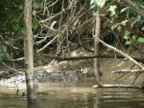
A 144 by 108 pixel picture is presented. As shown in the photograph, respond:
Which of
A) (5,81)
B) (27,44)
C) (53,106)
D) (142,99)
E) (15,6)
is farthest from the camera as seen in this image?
(5,81)

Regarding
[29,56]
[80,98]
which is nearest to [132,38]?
[80,98]

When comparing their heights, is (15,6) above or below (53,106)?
above

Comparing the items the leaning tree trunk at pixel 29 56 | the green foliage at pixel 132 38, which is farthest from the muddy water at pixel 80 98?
the leaning tree trunk at pixel 29 56

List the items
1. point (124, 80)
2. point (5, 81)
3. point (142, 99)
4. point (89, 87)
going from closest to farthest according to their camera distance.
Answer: point (142, 99)
point (89, 87)
point (124, 80)
point (5, 81)

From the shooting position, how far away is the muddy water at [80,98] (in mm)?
5793

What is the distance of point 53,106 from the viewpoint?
5.70 m

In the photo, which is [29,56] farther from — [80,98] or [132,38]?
[80,98]

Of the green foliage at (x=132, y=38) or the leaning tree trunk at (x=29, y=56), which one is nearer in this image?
the leaning tree trunk at (x=29, y=56)

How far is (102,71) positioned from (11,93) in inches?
113

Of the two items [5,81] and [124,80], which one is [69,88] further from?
[5,81]

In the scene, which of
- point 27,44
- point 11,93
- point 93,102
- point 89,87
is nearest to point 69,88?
point 89,87

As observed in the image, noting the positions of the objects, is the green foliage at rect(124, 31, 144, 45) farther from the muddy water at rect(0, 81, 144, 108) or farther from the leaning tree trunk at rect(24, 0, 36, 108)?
the leaning tree trunk at rect(24, 0, 36, 108)

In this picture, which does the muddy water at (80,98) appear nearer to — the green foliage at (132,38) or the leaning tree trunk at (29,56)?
the green foliage at (132,38)

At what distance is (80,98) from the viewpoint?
21.1 feet
